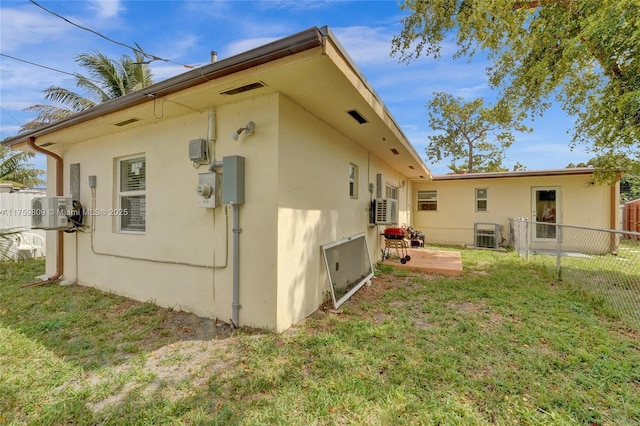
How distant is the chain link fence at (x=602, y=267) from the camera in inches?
141

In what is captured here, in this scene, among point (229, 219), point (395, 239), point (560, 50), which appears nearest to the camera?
point (229, 219)

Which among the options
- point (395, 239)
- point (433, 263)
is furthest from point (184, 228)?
point (433, 263)

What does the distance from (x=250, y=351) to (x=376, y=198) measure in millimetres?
4617

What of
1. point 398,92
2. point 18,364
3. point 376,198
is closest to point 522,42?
point 398,92

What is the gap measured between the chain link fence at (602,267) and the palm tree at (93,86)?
47.1ft

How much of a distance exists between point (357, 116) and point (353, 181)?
1.79 meters

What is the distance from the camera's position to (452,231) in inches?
A: 424

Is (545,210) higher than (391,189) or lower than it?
lower

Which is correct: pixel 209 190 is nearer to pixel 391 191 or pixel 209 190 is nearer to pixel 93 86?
pixel 391 191

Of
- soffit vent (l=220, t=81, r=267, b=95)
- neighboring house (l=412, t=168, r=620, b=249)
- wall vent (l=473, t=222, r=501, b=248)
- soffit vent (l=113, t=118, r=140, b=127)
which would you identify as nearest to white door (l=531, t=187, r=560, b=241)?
neighboring house (l=412, t=168, r=620, b=249)

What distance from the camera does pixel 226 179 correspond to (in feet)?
10.1

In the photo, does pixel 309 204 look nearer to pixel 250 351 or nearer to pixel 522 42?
pixel 250 351

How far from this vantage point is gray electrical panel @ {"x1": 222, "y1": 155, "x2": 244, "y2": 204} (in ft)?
9.95

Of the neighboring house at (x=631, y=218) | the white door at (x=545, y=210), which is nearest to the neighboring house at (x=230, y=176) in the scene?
the white door at (x=545, y=210)
